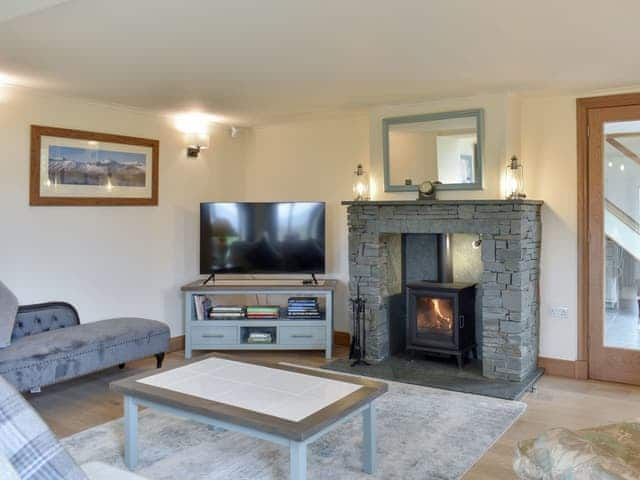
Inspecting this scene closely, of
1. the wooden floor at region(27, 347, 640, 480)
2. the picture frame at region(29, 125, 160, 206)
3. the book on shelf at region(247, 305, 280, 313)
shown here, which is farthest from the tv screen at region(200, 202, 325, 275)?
the wooden floor at region(27, 347, 640, 480)

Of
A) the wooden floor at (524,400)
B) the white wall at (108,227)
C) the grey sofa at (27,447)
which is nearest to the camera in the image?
the grey sofa at (27,447)

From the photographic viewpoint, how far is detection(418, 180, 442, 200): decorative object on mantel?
4.76 m

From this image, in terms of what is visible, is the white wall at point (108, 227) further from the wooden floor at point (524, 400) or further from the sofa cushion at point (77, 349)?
the wooden floor at point (524, 400)

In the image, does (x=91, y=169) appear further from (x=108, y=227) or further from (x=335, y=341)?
Result: (x=335, y=341)

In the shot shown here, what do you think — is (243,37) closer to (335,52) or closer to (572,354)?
(335,52)

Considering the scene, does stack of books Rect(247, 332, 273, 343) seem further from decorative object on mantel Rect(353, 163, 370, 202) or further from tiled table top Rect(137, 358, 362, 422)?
tiled table top Rect(137, 358, 362, 422)

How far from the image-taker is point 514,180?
451 cm

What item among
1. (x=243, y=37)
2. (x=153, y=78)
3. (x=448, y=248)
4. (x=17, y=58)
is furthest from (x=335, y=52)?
(x=448, y=248)

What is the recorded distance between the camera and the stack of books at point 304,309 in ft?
17.7

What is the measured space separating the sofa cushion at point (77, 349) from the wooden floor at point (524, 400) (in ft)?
0.83

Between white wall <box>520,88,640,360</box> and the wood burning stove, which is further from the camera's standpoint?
the wood burning stove

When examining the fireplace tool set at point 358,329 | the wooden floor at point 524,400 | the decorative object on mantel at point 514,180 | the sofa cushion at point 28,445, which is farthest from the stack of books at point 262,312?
the sofa cushion at point 28,445

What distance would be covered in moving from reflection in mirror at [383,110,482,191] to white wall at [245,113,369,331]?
59 centimetres

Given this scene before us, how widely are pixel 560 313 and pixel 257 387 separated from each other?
2900 millimetres
